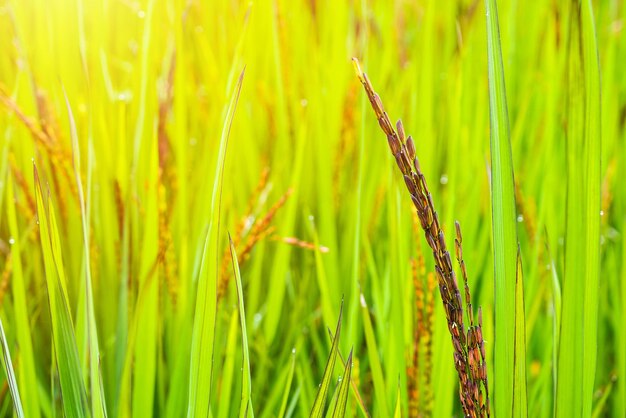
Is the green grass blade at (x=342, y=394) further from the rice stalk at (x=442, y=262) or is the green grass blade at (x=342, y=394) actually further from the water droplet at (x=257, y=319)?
the water droplet at (x=257, y=319)

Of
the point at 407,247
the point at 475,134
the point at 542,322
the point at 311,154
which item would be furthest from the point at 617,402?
the point at 311,154

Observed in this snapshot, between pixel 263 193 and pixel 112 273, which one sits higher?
pixel 263 193

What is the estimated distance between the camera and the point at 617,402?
633 millimetres

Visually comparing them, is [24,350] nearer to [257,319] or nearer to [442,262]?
[257,319]

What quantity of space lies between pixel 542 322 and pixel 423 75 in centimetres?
34

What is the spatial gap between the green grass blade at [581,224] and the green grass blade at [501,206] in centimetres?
5

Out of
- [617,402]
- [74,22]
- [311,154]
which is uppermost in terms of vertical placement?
[74,22]

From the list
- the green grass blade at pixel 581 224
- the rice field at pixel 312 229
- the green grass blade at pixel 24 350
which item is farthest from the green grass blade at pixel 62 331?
the green grass blade at pixel 581 224

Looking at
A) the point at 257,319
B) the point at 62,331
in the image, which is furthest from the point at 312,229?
the point at 62,331

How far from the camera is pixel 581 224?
18.1 inches

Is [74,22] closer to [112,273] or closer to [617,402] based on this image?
[112,273]

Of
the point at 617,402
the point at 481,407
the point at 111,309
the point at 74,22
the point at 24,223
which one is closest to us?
the point at 481,407

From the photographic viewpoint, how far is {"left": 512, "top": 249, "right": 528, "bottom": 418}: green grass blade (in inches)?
17.3

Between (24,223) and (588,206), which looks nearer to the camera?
(588,206)
